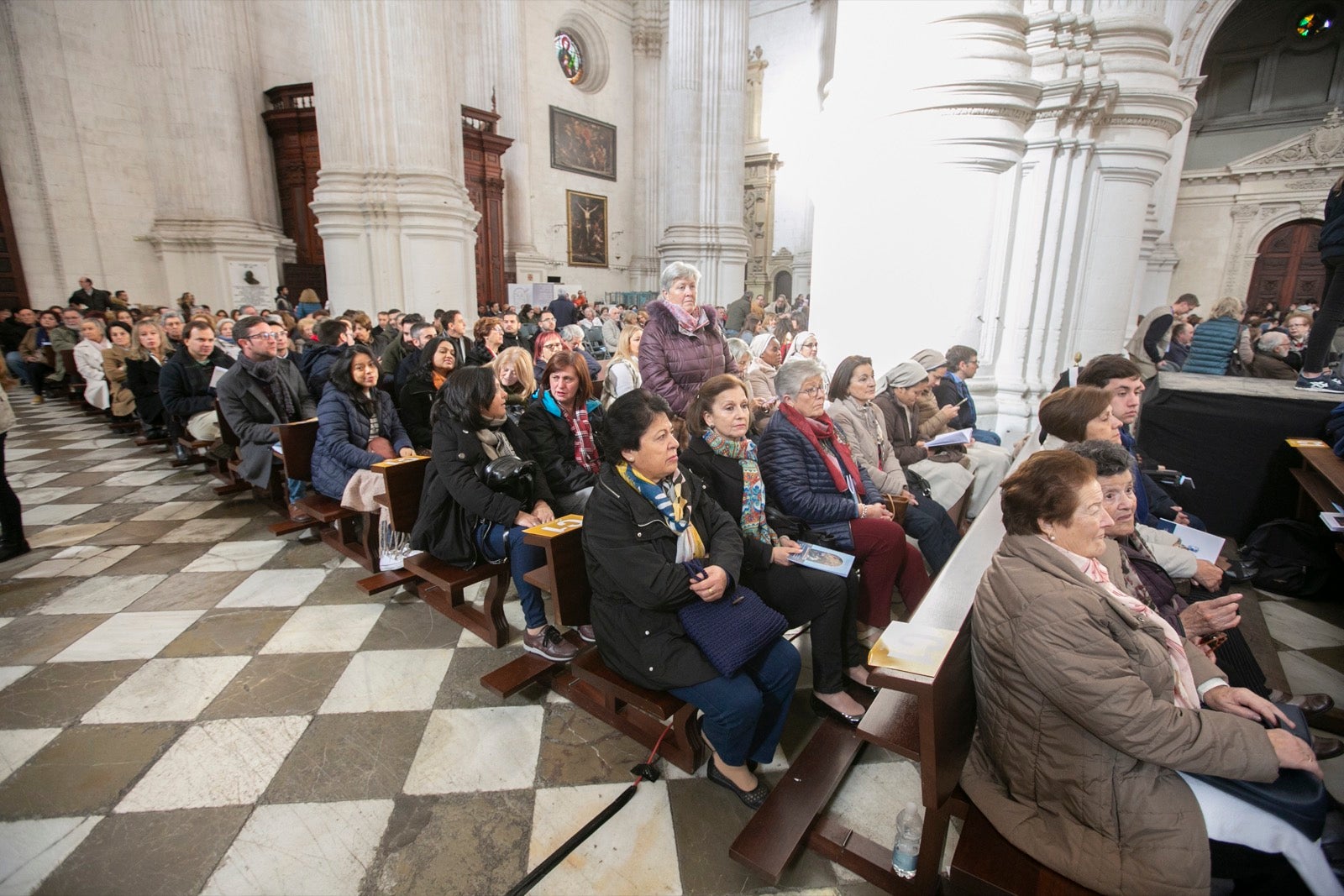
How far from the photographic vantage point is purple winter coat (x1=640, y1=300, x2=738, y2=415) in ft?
12.2

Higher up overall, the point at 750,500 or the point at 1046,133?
the point at 1046,133

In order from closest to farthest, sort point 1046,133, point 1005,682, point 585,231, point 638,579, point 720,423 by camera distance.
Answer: point 1005,682 → point 638,579 → point 720,423 → point 1046,133 → point 585,231

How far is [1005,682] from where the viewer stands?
1.49 metres

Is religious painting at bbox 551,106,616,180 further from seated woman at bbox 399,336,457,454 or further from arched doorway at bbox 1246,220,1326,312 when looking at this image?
arched doorway at bbox 1246,220,1326,312

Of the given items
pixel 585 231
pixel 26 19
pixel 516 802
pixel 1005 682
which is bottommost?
pixel 516 802

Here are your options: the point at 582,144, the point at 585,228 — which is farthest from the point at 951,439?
the point at 582,144

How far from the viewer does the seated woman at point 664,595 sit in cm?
190

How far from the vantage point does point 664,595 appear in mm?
1923

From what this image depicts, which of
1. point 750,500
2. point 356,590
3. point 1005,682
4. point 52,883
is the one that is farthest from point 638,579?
point 356,590

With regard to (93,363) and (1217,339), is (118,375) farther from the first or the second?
(1217,339)

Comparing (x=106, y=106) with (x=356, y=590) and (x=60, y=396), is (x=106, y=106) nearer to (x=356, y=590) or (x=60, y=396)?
(x=60, y=396)

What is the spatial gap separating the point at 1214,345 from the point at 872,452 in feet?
18.7

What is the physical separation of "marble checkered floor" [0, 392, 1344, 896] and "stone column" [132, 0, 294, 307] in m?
8.20

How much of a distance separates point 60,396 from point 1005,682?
1275 cm
